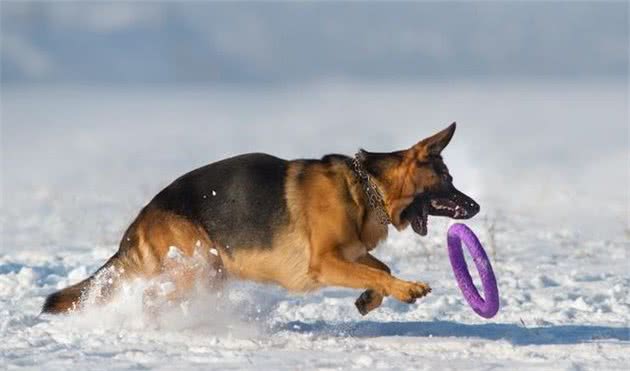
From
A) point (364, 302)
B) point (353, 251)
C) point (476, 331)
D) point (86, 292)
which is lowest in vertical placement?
point (476, 331)

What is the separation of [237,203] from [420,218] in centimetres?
131

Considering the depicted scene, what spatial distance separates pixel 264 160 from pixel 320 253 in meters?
0.93

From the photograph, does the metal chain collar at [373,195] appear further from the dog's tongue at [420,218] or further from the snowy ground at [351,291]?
the snowy ground at [351,291]

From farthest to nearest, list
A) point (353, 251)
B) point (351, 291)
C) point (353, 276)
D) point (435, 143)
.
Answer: point (351, 291), point (435, 143), point (353, 251), point (353, 276)

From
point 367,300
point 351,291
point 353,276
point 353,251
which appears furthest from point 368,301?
point 351,291

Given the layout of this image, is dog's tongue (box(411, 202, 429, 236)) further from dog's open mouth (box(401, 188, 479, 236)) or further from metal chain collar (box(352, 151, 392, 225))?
metal chain collar (box(352, 151, 392, 225))

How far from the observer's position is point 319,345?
24.5ft

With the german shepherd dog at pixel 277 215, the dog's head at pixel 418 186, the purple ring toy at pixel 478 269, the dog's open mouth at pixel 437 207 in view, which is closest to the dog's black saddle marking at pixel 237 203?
the german shepherd dog at pixel 277 215

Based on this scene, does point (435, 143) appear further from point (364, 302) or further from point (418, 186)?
point (364, 302)

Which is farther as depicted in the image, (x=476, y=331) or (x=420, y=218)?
(x=476, y=331)

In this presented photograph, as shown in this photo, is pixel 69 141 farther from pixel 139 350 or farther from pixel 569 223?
pixel 139 350

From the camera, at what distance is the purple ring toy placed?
7.75 m

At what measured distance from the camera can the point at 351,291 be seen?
31.9 ft

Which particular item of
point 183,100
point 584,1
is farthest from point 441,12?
point 183,100
